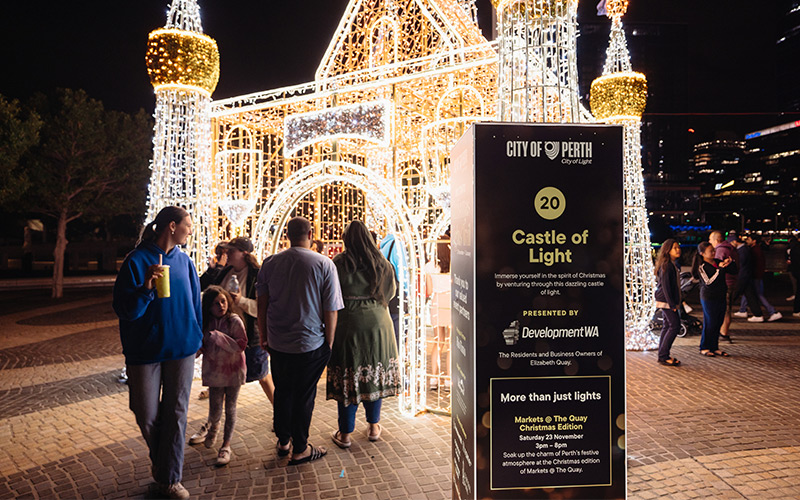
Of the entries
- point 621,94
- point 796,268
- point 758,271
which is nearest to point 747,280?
point 758,271

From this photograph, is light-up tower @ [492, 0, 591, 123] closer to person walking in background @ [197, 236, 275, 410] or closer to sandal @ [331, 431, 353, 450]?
person walking in background @ [197, 236, 275, 410]

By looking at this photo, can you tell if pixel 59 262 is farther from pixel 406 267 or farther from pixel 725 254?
pixel 725 254

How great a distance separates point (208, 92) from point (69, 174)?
1307 centimetres

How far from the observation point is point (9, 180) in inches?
544

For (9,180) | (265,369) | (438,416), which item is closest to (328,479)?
(265,369)

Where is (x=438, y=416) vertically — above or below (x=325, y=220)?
below

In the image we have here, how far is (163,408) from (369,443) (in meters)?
1.87

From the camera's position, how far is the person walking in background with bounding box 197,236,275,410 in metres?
4.24

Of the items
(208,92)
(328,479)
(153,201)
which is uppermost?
(208,92)

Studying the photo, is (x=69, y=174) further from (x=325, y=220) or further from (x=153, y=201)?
(x=153, y=201)

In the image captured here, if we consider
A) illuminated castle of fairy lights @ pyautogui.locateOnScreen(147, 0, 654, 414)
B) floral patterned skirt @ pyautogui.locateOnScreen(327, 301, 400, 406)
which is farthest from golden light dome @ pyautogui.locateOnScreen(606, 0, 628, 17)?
floral patterned skirt @ pyautogui.locateOnScreen(327, 301, 400, 406)

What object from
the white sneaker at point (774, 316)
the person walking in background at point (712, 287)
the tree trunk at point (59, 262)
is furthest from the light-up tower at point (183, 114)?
the tree trunk at point (59, 262)

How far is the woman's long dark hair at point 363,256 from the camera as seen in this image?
403 cm

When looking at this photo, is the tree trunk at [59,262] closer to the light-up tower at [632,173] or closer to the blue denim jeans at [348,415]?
the blue denim jeans at [348,415]
